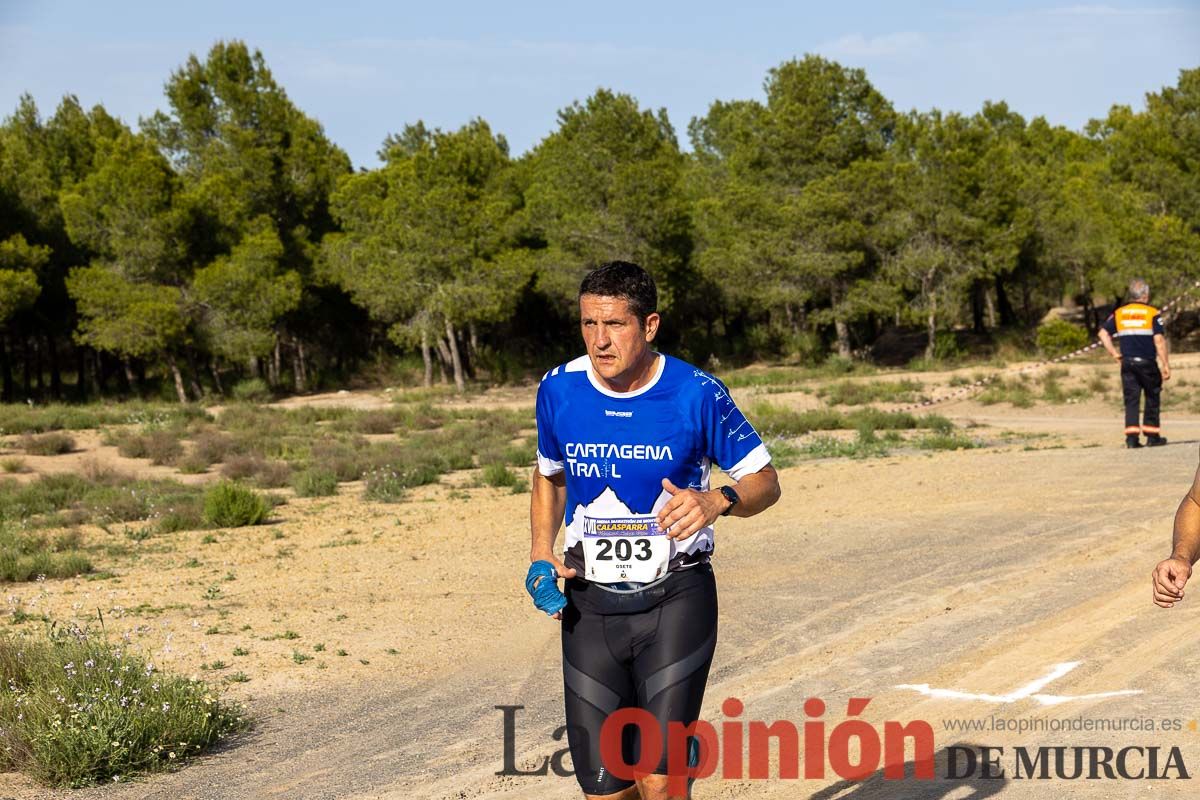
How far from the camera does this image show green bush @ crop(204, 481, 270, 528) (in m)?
16.1

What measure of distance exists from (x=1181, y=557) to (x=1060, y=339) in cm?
4158

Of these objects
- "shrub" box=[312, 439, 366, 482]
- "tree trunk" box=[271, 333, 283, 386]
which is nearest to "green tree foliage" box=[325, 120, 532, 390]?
"tree trunk" box=[271, 333, 283, 386]

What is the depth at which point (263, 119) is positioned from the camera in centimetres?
5181

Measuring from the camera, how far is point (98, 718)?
6.66 m

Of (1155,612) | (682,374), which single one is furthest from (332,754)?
(1155,612)

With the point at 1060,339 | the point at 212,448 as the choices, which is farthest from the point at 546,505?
the point at 1060,339

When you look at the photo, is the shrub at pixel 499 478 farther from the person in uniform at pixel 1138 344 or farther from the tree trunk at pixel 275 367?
the tree trunk at pixel 275 367

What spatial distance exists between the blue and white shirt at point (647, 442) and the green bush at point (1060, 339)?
1634 inches

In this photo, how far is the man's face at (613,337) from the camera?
4.30m

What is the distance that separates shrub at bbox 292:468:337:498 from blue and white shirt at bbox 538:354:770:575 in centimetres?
1557

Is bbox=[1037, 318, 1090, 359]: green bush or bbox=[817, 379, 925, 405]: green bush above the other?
bbox=[1037, 318, 1090, 359]: green bush

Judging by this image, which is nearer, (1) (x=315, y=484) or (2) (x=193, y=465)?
(1) (x=315, y=484)

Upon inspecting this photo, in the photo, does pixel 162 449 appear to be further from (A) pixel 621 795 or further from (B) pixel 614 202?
(B) pixel 614 202

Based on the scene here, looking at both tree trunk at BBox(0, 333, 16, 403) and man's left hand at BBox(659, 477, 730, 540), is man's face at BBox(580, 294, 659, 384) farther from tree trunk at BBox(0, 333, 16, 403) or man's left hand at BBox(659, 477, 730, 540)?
tree trunk at BBox(0, 333, 16, 403)
